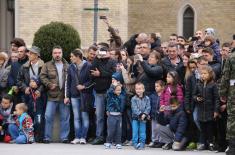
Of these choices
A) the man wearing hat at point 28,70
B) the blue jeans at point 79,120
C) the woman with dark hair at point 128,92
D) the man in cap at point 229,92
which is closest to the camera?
the man in cap at point 229,92

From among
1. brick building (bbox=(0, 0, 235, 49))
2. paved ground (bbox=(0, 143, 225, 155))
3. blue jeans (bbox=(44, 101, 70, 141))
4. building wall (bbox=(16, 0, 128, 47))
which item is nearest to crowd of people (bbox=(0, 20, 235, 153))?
blue jeans (bbox=(44, 101, 70, 141))

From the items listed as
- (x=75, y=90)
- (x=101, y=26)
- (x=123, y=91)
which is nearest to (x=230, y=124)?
(x=123, y=91)

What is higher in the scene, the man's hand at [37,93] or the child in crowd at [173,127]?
the man's hand at [37,93]

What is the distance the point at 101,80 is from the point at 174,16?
48.8ft

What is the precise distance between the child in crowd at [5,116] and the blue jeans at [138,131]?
2632 mm

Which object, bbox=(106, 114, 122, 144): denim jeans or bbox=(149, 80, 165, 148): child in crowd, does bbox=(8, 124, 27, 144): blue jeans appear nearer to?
bbox=(106, 114, 122, 144): denim jeans

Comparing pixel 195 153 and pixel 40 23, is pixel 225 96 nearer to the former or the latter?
pixel 195 153

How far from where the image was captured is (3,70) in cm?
1683

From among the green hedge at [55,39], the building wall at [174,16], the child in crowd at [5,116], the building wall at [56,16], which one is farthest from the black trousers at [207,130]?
the building wall at [174,16]

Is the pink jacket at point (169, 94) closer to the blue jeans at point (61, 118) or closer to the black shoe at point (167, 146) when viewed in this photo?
the black shoe at point (167, 146)

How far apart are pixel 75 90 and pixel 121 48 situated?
60.9 inches

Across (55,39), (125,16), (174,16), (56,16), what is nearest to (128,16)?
A: (174,16)

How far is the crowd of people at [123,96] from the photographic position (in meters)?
15.1

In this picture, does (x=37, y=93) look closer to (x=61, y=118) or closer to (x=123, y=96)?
(x=61, y=118)
